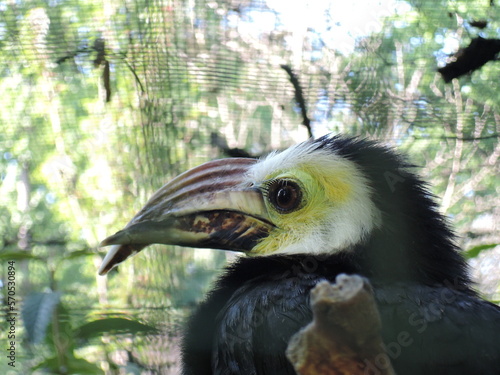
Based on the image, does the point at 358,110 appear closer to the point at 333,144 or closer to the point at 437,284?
the point at 333,144

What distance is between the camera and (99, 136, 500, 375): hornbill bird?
79 cm

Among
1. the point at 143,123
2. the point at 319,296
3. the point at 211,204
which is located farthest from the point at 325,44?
the point at 319,296

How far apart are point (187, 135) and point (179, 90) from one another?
192 millimetres

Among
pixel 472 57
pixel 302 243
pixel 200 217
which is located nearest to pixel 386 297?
pixel 302 243

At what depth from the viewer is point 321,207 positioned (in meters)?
0.95

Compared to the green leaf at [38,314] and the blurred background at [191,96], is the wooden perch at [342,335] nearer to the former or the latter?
the green leaf at [38,314]

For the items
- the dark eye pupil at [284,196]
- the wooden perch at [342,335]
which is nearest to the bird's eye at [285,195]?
the dark eye pupil at [284,196]

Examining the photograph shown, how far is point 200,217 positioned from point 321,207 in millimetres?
217

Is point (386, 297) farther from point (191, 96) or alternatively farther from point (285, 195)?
point (191, 96)

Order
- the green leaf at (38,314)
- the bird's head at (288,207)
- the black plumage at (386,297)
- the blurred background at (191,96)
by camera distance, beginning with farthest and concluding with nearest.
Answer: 1. the blurred background at (191,96)
2. the green leaf at (38,314)
3. the bird's head at (288,207)
4. the black plumage at (386,297)

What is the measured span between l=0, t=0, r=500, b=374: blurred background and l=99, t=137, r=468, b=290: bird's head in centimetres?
60

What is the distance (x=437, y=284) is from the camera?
0.89m

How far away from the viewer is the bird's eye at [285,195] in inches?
37.4

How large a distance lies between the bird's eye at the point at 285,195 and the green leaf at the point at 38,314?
0.54 m
